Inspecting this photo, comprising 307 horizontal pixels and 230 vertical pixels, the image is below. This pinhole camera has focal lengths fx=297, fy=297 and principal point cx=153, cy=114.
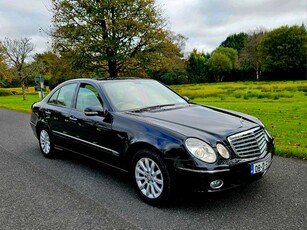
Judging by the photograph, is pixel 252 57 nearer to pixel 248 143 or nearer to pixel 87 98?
pixel 87 98

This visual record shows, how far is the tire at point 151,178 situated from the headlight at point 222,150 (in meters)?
0.63

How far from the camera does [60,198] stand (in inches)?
155

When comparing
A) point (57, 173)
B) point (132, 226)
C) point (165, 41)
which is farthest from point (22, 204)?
point (165, 41)

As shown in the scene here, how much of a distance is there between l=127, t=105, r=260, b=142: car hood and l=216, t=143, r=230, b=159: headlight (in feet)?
0.29

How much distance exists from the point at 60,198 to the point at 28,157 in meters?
2.64

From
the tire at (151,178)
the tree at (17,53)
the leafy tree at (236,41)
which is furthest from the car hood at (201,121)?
the leafy tree at (236,41)

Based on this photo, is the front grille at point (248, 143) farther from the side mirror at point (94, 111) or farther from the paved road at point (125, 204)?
the side mirror at point (94, 111)

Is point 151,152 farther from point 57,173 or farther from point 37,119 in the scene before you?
point 37,119

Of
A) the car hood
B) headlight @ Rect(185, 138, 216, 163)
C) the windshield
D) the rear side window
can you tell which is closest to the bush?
the rear side window

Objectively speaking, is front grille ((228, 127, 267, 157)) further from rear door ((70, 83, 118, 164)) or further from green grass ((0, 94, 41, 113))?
green grass ((0, 94, 41, 113))

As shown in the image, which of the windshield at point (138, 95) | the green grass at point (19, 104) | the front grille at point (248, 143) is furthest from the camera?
the green grass at point (19, 104)

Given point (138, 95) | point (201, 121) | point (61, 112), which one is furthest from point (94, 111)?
point (201, 121)

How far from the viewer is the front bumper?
10.7 ft

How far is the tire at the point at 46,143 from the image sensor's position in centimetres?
588
